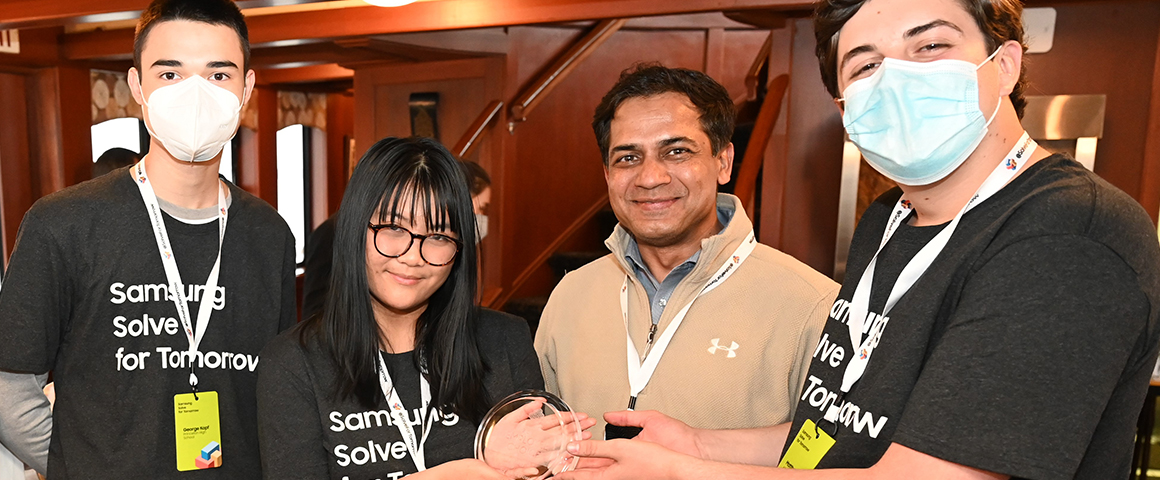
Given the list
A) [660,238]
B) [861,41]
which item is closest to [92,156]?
[660,238]

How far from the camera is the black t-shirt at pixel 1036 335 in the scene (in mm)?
947

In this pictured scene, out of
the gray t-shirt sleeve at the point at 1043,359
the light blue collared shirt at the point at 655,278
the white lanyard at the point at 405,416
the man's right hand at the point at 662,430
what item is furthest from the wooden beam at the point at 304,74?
the gray t-shirt sleeve at the point at 1043,359

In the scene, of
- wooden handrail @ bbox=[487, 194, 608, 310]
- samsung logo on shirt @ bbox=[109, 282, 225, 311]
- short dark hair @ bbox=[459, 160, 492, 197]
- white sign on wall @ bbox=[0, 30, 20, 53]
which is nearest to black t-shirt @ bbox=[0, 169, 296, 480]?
samsung logo on shirt @ bbox=[109, 282, 225, 311]

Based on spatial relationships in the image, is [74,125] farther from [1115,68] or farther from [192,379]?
[1115,68]

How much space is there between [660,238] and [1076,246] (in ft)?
3.62

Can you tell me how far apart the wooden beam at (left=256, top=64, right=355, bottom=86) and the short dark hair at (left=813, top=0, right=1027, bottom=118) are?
25.3ft

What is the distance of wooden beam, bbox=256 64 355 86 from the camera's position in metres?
8.46

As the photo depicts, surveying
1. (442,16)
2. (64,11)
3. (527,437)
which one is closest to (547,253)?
(442,16)

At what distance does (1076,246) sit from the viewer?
0.96m

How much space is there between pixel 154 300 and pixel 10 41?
5848 millimetres

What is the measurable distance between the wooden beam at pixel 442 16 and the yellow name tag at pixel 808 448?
107 inches

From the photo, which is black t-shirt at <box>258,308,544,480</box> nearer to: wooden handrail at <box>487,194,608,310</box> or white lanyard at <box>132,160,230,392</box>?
white lanyard at <box>132,160,230,392</box>

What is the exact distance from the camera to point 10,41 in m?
6.25

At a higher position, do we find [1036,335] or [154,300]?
[1036,335]
